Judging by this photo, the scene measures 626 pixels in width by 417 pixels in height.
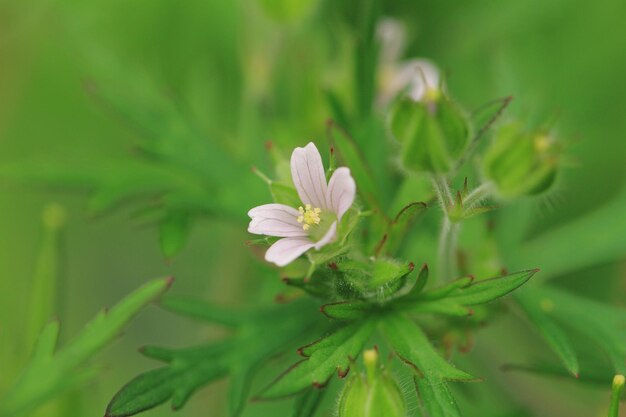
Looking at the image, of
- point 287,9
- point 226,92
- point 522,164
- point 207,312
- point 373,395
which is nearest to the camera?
point 373,395

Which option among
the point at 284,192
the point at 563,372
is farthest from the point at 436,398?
the point at 284,192

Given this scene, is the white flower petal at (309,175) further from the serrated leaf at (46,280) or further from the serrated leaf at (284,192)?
the serrated leaf at (46,280)

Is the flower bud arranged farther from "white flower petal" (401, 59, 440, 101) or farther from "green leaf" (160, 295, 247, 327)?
"white flower petal" (401, 59, 440, 101)

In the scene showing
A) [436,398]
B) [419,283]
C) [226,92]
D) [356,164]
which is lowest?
[436,398]

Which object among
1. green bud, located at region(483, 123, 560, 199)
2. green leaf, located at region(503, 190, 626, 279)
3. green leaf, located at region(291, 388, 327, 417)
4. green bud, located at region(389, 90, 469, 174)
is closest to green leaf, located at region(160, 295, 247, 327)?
green leaf, located at region(291, 388, 327, 417)

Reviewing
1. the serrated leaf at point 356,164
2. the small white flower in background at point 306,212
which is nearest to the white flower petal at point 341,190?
the small white flower in background at point 306,212

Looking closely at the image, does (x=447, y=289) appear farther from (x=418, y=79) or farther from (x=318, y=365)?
(x=418, y=79)

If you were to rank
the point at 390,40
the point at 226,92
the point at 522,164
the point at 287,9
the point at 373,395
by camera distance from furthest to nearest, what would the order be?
the point at 226,92 < the point at 390,40 < the point at 287,9 < the point at 522,164 < the point at 373,395
